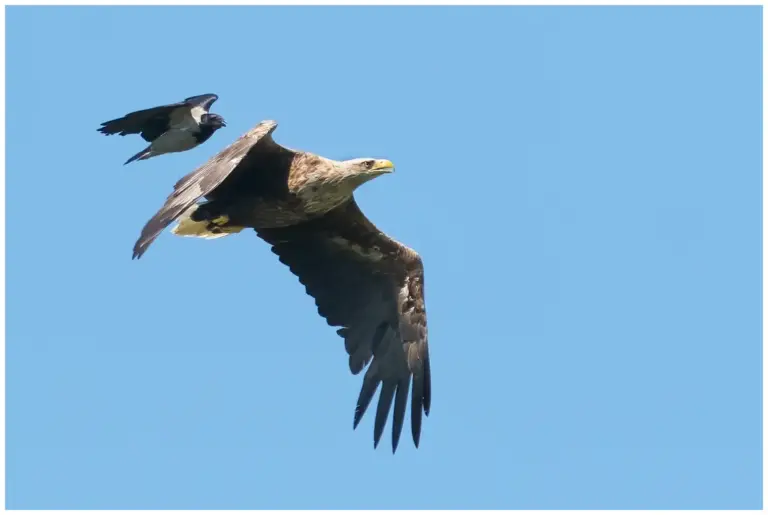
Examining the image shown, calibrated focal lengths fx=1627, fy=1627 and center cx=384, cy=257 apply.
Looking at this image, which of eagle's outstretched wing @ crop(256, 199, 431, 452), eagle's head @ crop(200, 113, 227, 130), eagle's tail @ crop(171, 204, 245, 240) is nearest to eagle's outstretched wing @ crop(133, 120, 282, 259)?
eagle's head @ crop(200, 113, 227, 130)

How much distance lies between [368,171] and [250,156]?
1.16 metres

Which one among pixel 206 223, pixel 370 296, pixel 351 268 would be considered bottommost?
pixel 206 223

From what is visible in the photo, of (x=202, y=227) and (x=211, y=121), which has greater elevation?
(x=211, y=121)

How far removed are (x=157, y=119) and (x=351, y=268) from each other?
289 cm

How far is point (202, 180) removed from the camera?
1441cm

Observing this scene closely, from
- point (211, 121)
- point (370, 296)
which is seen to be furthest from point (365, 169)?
point (370, 296)

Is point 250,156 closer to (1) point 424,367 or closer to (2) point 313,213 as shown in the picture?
(2) point 313,213

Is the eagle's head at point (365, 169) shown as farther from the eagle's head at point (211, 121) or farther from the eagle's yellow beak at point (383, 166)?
the eagle's head at point (211, 121)

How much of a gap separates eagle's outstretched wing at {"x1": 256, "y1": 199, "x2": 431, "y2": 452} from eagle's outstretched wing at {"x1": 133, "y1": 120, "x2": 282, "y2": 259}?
6.01 ft

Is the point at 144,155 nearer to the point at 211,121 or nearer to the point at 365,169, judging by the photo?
the point at 211,121

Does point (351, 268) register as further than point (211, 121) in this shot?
Yes

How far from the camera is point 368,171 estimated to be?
15469 millimetres

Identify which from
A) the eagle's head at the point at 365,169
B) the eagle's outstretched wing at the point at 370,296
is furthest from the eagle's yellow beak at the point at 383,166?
the eagle's outstretched wing at the point at 370,296

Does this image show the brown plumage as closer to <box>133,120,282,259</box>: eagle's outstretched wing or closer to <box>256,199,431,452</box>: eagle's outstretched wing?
<box>256,199,431,452</box>: eagle's outstretched wing
